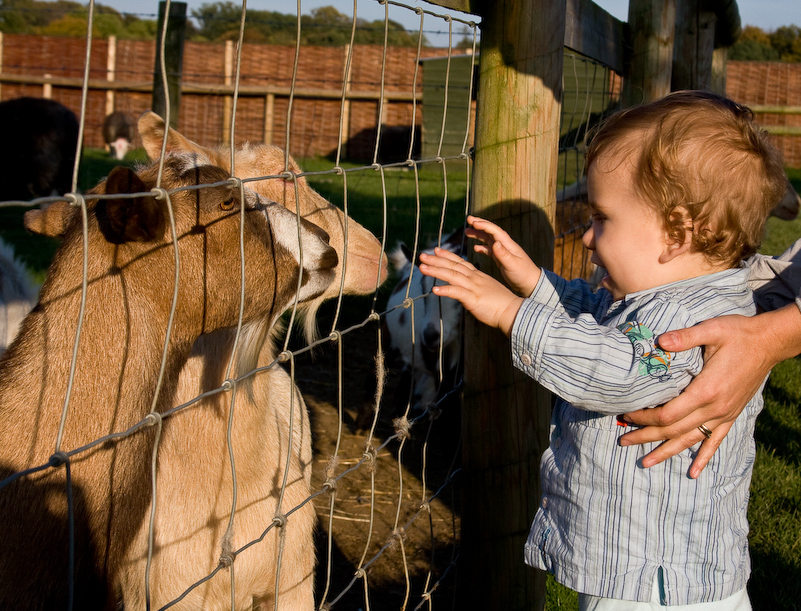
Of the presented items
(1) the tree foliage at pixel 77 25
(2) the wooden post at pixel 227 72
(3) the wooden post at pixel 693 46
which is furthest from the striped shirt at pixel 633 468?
(1) the tree foliage at pixel 77 25

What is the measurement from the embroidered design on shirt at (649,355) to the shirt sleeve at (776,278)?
Result: 21.3 inches

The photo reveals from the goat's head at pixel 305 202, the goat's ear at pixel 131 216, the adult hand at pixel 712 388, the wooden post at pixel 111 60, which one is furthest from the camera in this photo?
the wooden post at pixel 111 60

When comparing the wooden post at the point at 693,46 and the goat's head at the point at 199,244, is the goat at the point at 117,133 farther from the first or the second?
the goat's head at the point at 199,244

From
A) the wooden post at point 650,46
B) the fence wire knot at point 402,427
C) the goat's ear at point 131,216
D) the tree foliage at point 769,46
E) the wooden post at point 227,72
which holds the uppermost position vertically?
the tree foliage at point 769,46

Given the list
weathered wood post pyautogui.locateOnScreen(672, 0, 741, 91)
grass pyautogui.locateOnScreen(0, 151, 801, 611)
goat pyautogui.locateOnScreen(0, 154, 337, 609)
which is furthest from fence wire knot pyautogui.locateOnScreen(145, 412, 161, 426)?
weathered wood post pyautogui.locateOnScreen(672, 0, 741, 91)

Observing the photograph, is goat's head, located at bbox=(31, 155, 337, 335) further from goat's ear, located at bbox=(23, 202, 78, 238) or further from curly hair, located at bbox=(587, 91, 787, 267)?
curly hair, located at bbox=(587, 91, 787, 267)

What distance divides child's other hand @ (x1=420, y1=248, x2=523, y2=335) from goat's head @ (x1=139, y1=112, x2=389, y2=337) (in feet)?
2.26

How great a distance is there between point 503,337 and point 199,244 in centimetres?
90

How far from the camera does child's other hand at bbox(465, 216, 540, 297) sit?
5.97 ft

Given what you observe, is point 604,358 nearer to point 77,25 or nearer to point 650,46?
point 650,46

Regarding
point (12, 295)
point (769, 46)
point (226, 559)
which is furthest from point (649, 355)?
point (769, 46)

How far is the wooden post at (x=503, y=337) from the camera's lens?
1.97 meters

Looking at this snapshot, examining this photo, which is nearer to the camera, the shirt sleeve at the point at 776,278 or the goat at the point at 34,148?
the shirt sleeve at the point at 776,278

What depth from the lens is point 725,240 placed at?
1.64 metres
